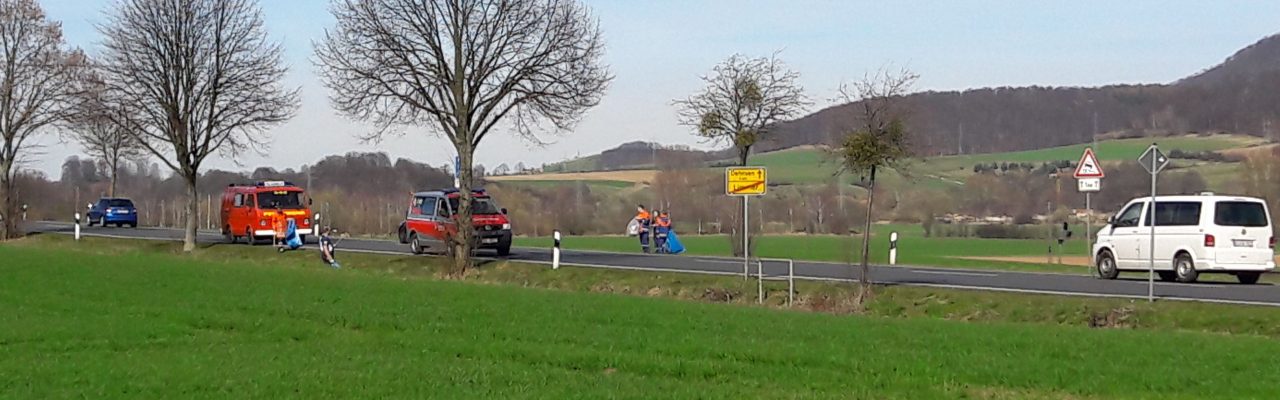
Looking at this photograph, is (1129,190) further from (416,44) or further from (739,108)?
(416,44)

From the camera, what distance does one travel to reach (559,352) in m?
13.4

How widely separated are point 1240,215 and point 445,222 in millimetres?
19720

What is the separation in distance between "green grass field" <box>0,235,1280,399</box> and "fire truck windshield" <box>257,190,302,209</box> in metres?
23.0

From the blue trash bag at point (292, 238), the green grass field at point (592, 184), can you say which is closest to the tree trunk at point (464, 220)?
the blue trash bag at point (292, 238)

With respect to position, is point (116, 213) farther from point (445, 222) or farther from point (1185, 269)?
point (1185, 269)

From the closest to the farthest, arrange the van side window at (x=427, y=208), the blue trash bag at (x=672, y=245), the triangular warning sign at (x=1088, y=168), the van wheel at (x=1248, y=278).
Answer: the van wheel at (x=1248, y=278), the triangular warning sign at (x=1088, y=168), the van side window at (x=427, y=208), the blue trash bag at (x=672, y=245)

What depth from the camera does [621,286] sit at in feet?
90.7

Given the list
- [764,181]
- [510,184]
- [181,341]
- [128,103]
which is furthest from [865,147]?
[510,184]

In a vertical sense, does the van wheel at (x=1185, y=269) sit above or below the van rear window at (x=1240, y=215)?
below

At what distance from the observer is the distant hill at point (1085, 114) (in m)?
99.4

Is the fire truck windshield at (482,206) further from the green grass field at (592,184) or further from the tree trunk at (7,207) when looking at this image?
the green grass field at (592,184)

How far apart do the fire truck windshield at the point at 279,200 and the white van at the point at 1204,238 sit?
91.8 feet

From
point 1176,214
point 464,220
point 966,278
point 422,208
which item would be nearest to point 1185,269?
point 1176,214

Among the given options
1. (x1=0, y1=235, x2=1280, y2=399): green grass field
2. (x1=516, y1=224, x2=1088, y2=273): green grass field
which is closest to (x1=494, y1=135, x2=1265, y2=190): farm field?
(x1=516, y1=224, x2=1088, y2=273): green grass field
